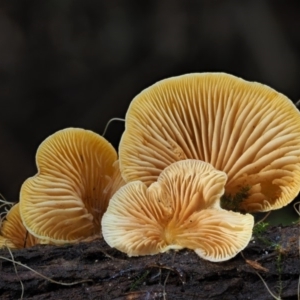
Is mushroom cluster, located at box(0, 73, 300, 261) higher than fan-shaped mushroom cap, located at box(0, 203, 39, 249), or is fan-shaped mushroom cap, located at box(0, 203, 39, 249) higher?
mushroom cluster, located at box(0, 73, 300, 261)

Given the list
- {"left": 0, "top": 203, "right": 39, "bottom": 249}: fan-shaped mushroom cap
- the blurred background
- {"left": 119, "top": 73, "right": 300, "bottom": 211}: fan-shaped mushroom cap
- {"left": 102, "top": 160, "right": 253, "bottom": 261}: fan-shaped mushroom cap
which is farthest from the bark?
the blurred background

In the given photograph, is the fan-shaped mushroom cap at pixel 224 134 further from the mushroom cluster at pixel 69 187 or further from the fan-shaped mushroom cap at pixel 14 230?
the fan-shaped mushroom cap at pixel 14 230

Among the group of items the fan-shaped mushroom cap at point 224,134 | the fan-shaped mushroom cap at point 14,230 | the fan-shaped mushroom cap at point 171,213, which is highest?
the fan-shaped mushroom cap at point 224,134

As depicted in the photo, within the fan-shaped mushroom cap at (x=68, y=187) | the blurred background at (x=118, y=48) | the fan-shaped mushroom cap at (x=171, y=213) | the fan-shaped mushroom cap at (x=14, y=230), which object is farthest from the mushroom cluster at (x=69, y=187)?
the blurred background at (x=118, y=48)

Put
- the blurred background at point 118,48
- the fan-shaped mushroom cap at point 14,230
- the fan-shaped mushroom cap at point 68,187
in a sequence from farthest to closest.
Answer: the blurred background at point 118,48, the fan-shaped mushroom cap at point 14,230, the fan-shaped mushroom cap at point 68,187

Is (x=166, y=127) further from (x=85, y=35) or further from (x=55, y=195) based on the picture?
(x=85, y=35)

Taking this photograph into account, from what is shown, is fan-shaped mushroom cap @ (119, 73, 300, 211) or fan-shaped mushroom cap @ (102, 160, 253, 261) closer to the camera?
fan-shaped mushroom cap @ (102, 160, 253, 261)

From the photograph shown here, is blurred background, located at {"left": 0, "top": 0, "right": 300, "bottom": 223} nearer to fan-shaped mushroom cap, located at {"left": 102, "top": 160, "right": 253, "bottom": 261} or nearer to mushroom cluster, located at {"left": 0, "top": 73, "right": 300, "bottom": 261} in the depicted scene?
mushroom cluster, located at {"left": 0, "top": 73, "right": 300, "bottom": 261}

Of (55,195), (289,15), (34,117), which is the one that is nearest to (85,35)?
(34,117)
